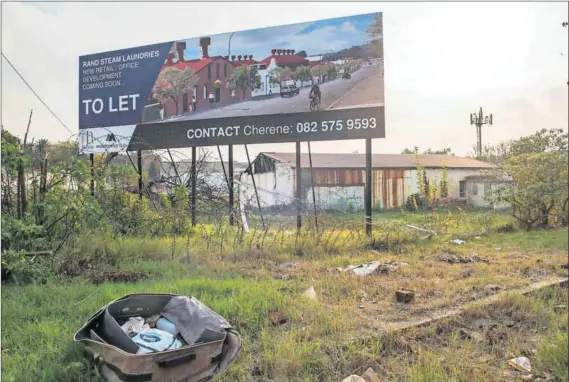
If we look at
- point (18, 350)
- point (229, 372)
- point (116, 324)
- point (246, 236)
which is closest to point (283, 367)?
point (229, 372)

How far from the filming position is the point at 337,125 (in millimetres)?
3268

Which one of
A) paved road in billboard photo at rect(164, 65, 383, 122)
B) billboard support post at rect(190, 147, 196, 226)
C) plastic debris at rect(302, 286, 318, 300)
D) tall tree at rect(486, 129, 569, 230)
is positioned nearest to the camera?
tall tree at rect(486, 129, 569, 230)

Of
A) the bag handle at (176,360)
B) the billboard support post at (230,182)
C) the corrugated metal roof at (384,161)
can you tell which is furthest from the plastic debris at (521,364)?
the billboard support post at (230,182)

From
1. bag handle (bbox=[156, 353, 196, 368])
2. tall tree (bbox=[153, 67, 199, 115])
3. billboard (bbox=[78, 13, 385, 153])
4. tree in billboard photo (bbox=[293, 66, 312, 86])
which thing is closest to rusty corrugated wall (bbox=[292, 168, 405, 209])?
billboard (bbox=[78, 13, 385, 153])

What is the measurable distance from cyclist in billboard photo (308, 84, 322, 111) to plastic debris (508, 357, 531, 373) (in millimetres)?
2142

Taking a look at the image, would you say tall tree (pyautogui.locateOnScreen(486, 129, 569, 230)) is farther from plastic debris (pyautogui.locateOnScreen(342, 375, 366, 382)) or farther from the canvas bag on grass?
the canvas bag on grass

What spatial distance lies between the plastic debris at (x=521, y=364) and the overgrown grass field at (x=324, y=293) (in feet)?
0.12

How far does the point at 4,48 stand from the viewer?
287 cm

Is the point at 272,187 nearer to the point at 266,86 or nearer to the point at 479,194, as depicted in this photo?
the point at 266,86

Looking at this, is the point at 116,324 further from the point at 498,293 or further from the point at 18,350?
the point at 498,293

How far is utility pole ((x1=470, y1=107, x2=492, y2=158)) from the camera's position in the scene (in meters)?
2.47

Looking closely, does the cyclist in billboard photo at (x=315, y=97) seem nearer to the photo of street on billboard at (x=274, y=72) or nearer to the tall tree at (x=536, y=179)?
the photo of street on billboard at (x=274, y=72)

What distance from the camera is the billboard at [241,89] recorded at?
10.3 feet

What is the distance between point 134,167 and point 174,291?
1.54 meters
